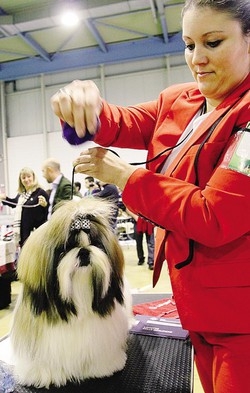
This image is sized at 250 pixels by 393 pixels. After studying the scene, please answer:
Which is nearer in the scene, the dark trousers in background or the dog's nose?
the dog's nose

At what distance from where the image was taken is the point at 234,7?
0.76 metres

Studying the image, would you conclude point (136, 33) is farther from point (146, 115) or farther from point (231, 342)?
point (231, 342)

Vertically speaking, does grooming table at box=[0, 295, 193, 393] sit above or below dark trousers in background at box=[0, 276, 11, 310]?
above

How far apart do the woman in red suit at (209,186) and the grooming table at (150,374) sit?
1.27 ft

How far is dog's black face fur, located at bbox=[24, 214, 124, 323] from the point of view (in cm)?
123

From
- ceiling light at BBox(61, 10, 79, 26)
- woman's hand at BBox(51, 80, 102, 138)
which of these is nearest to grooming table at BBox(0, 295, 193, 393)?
woman's hand at BBox(51, 80, 102, 138)

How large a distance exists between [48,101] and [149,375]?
9.72m

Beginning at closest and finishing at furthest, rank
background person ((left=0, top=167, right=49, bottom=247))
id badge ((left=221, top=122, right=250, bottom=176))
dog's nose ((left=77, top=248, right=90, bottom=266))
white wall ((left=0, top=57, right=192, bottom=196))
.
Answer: id badge ((left=221, top=122, right=250, bottom=176)), dog's nose ((left=77, top=248, right=90, bottom=266)), background person ((left=0, top=167, right=49, bottom=247)), white wall ((left=0, top=57, right=192, bottom=196))

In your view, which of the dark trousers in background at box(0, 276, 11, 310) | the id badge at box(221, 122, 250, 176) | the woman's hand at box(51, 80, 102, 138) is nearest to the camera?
the id badge at box(221, 122, 250, 176)

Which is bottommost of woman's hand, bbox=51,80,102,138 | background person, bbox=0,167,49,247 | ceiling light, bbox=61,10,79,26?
background person, bbox=0,167,49,247

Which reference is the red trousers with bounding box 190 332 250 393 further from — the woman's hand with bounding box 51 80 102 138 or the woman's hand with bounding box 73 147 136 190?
the woman's hand with bounding box 51 80 102 138

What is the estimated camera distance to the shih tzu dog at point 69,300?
123cm

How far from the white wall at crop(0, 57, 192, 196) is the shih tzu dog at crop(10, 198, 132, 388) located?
810 centimetres

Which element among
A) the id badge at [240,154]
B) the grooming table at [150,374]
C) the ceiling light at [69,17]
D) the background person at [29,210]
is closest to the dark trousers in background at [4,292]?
the background person at [29,210]
